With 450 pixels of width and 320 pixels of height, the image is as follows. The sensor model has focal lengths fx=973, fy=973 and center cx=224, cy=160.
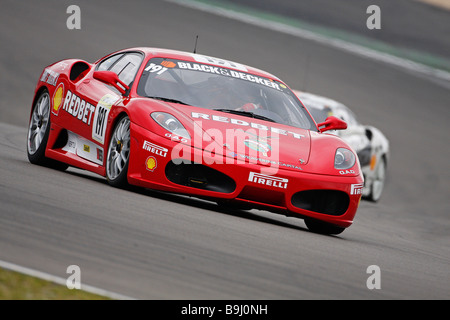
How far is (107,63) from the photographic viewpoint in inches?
365

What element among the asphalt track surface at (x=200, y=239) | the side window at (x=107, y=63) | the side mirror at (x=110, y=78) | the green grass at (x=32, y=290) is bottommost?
the green grass at (x=32, y=290)

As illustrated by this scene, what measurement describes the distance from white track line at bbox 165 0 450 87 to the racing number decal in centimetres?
1768

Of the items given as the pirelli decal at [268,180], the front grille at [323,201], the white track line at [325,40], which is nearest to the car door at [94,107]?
the pirelli decal at [268,180]

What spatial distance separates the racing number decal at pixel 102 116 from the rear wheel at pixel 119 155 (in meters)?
0.25

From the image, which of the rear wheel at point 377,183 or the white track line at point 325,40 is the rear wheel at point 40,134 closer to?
the rear wheel at point 377,183

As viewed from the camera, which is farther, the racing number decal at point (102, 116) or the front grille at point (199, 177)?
the racing number decal at point (102, 116)

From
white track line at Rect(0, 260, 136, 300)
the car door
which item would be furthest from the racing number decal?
white track line at Rect(0, 260, 136, 300)

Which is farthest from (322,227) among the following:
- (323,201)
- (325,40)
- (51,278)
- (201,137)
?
(325,40)

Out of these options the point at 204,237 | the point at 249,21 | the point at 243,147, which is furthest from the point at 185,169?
the point at 249,21

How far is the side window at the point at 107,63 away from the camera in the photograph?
30.1ft

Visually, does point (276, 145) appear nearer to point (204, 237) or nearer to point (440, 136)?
point (204, 237)

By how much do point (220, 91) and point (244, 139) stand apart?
103 cm

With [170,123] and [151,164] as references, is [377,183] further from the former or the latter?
[151,164]

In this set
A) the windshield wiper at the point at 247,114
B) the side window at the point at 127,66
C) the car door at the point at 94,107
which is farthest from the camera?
the side window at the point at 127,66
